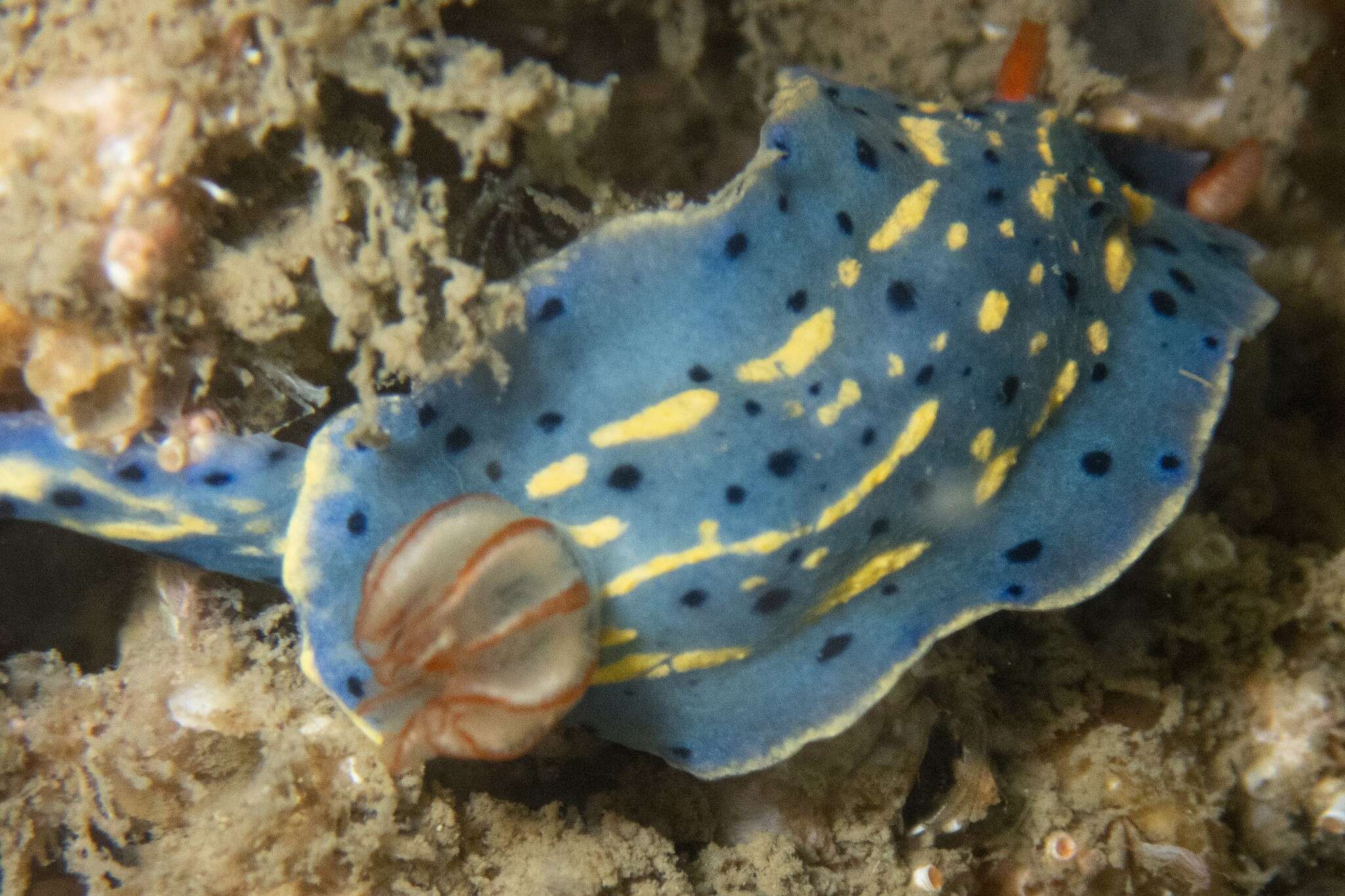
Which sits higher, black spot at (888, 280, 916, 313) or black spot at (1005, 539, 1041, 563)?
black spot at (888, 280, 916, 313)

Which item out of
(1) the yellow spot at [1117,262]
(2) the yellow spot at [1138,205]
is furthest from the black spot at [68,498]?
(2) the yellow spot at [1138,205]

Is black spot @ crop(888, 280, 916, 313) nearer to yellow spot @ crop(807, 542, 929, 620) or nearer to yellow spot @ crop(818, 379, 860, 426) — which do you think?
yellow spot @ crop(818, 379, 860, 426)

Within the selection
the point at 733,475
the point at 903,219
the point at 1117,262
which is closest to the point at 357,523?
the point at 733,475

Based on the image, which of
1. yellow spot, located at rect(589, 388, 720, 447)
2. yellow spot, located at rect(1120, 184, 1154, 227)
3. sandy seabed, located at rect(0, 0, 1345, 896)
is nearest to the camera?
sandy seabed, located at rect(0, 0, 1345, 896)

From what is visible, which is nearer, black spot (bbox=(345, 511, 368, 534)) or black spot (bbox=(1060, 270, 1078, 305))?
black spot (bbox=(345, 511, 368, 534))

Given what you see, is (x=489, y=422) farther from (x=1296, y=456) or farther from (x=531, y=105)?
(x=1296, y=456)

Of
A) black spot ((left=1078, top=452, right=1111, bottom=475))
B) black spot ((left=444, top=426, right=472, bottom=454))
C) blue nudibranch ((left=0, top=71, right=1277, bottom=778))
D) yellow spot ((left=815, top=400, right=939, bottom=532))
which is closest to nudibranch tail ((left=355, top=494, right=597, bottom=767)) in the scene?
blue nudibranch ((left=0, top=71, right=1277, bottom=778))

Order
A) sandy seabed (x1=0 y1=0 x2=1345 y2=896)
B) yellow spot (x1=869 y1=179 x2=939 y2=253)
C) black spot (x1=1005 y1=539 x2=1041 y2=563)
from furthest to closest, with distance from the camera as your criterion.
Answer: black spot (x1=1005 y1=539 x2=1041 y2=563) < yellow spot (x1=869 y1=179 x2=939 y2=253) < sandy seabed (x1=0 y1=0 x2=1345 y2=896)
